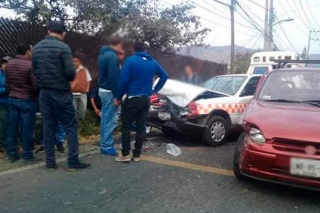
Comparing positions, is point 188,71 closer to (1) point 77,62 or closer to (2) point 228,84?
(1) point 77,62

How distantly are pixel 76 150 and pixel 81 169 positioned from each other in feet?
0.98

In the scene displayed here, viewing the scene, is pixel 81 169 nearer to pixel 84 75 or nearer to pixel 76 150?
pixel 76 150

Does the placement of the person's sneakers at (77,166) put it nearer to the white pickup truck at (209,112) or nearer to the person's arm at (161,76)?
the person's arm at (161,76)

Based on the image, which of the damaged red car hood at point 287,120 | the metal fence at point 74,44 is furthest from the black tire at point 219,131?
the damaged red car hood at point 287,120

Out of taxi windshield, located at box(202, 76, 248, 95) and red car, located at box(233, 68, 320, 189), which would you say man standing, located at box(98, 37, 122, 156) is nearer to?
red car, located at box(233, 68, 320, 189)

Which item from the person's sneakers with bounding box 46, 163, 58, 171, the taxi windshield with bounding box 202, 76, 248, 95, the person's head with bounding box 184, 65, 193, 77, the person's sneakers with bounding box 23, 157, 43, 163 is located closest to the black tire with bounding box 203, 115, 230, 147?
the taxi windshield with bounding box 202, 76, 248, 95

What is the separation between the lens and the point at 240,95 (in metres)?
6.57

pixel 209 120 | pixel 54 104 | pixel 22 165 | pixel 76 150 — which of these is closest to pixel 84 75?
pixel 54 104

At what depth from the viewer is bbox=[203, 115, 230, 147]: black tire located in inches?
239

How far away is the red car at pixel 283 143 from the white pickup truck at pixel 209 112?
1.61 m

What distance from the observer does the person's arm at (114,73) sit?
3.95 metres

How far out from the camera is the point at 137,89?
15.5 ft

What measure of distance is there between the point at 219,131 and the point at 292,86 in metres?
1.86

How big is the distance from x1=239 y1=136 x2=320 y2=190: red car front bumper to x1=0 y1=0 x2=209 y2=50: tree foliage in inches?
135
